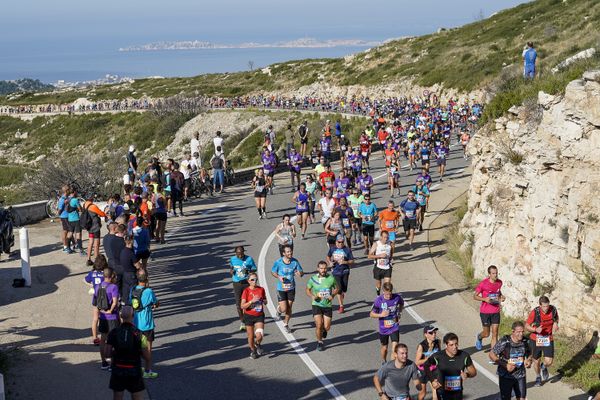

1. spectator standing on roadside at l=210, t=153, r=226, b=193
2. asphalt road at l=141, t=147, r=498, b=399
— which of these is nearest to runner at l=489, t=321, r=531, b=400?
asphalt road at l=141, t=147, r=498, b=399

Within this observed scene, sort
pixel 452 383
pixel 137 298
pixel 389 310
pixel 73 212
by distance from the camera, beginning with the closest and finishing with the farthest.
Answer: pixel 452 383, pixel 137 298, pixel 389 310, pixel 73 212

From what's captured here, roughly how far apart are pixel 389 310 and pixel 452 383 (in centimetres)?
269

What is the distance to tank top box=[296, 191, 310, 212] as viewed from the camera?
2234 cm

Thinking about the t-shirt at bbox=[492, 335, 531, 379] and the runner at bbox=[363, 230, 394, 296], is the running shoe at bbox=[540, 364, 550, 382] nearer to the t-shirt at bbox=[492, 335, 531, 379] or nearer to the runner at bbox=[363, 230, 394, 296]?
the t-shirt at bbox=[492, 335, 531, 379]

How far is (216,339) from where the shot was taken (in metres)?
14.8

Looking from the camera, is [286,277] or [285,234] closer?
[286,277]

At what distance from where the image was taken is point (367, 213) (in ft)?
66.3

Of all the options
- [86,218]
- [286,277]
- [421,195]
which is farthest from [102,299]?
[421,195]

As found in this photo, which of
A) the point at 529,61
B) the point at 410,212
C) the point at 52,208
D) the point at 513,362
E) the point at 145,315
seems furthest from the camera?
the point at 52,208

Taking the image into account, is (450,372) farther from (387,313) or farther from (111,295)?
(111,295)

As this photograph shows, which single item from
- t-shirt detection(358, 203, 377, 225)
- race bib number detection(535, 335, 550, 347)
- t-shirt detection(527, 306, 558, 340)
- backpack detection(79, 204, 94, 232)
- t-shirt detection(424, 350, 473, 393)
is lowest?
race bib number detection(535, 335, 550, 347)

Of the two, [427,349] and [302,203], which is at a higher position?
[302,203]

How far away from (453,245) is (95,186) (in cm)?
1461

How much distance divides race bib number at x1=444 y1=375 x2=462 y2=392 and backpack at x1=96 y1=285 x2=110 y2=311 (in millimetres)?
5462
